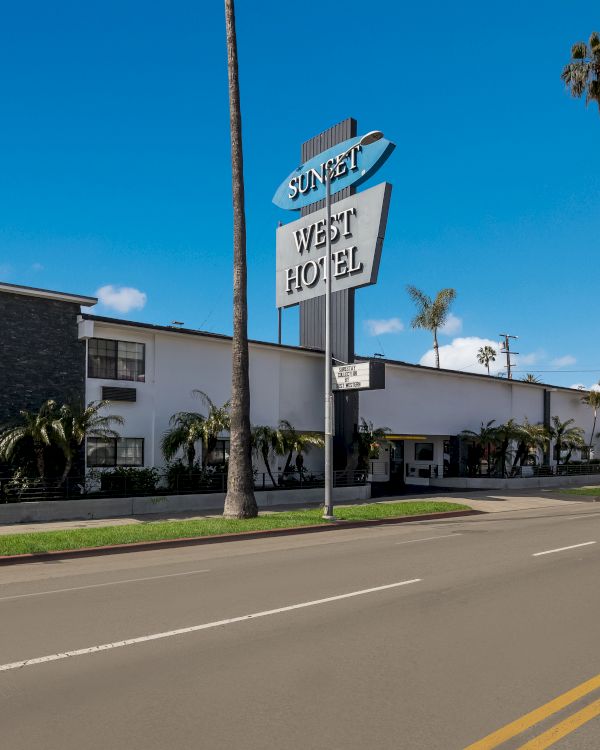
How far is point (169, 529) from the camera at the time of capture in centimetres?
1702

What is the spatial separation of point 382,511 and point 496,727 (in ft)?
56.0

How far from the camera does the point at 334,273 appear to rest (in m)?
26.5

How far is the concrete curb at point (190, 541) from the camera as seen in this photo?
45.0 feet

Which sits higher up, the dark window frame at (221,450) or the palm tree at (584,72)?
the palm tree at (584,72)

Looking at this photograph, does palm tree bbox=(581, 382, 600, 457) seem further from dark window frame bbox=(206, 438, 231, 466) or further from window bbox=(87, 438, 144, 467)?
window bbox=(87, 438, 144, 467)

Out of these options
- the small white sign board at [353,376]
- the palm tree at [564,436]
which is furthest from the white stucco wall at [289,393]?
the small white sign board at [353,376]

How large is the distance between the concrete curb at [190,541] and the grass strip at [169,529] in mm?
171

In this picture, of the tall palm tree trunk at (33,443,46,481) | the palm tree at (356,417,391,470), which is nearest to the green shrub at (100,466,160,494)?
the tall palm tree trunk at (33,443,46,481)

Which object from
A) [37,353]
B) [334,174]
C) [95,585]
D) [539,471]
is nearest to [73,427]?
[37,353]

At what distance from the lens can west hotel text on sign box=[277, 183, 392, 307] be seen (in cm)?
2509

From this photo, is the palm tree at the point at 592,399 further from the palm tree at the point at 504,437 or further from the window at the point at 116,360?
the window at the point at 116,360

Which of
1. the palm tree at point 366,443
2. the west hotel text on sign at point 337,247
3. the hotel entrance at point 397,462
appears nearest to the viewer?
the west hotel text on sign at point 337,247

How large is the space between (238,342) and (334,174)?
10.7 m

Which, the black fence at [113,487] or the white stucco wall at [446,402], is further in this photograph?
the white stucco wall at [446,402]
